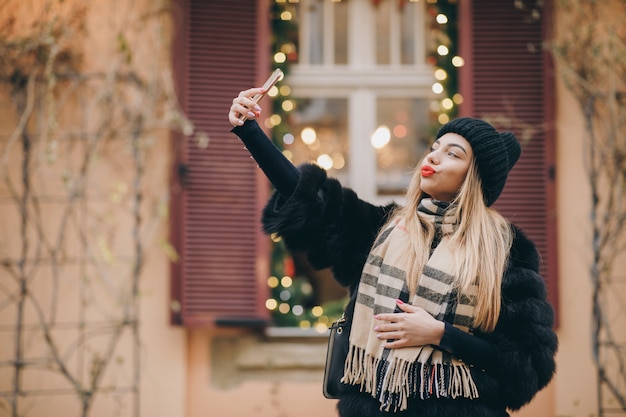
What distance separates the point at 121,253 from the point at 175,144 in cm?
70

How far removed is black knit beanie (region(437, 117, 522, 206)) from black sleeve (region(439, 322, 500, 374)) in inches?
17.7

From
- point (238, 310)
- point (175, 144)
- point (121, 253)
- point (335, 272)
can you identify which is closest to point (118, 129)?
point (175, 144)

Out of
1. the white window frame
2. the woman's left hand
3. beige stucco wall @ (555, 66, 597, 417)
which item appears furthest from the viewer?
the white window frame

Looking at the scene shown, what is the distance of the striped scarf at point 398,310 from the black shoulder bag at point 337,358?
45 millimetres

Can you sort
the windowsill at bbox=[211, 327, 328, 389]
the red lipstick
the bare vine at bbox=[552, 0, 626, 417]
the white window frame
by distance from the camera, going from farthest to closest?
the white window frame < the windowsill at bbox=[211, 327, 328, 389] < the bare vine at bbox=[552, 0, 626, 417] < the red lipstick

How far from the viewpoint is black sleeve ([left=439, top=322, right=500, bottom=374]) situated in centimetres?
212

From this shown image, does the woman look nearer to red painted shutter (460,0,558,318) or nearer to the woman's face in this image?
the woman's face

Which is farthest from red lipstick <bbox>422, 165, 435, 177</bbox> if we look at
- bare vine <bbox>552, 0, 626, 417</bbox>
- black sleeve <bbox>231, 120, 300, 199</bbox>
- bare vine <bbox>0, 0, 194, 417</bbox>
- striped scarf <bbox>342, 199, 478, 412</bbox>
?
bare vine <bbox>0, 0, 194, 417</bbox>

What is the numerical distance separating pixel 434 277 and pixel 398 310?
0.45 ft

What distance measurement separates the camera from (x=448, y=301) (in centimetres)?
218

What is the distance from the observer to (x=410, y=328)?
2.10 metres

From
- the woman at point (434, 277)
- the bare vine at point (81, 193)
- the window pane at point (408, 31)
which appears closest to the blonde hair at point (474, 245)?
the woman at point (434, 277)

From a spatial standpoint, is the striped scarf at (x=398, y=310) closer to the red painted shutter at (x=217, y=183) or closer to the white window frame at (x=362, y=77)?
the red painted shutter at (x=217, y=183)

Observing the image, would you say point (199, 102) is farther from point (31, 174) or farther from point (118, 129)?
point (31, 174)
